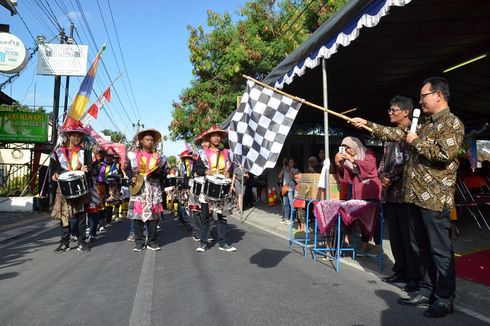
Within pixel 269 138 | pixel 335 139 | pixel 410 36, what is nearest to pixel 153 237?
pixel 269 138

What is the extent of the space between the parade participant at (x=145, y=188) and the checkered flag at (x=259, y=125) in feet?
8.18

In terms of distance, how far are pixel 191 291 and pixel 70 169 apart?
377 centimetres

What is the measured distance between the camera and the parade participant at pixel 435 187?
3.65 meters

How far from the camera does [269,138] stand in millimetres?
5219

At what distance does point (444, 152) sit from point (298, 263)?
117 inches

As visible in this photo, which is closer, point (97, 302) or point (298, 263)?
point (97, 302)

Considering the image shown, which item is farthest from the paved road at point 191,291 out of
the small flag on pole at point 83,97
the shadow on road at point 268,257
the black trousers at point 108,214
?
the small flag on pole at point 83,97

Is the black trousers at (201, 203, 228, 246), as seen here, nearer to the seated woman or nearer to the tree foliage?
the seated woman

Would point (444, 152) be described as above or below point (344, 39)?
below

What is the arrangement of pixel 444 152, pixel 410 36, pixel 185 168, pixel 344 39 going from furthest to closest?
pixel 185 168 < pixel 410 36 < pixel 344 39 < pixel 444 152

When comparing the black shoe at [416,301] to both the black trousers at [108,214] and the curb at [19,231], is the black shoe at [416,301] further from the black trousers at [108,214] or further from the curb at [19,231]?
the black trousers at [108,214]

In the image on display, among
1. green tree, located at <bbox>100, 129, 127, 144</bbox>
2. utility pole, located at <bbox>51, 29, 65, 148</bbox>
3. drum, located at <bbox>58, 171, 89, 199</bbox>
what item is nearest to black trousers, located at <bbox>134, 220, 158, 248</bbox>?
drum, located at <bbox>58, 171, 89, 199</bbox>

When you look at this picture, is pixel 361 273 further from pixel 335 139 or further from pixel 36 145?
pixel 36 145

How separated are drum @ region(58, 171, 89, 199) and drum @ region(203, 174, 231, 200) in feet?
6.83
